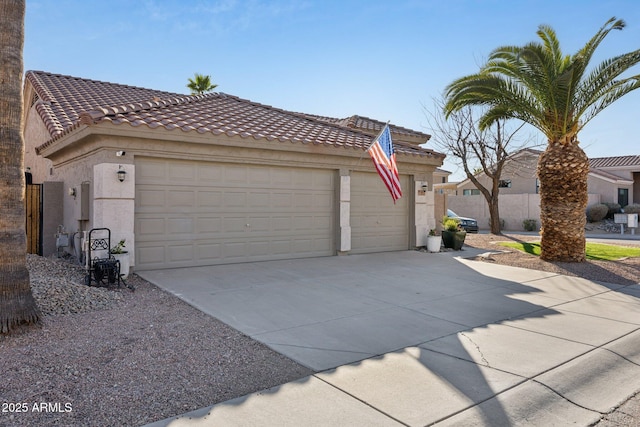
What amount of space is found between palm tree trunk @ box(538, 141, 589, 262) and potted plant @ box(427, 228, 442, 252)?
335cm

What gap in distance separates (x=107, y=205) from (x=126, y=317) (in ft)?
12.1

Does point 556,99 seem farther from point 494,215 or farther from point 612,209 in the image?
point 612,209

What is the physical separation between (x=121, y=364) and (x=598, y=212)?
111 ft

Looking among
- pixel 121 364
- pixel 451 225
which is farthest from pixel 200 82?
pixel 121 364

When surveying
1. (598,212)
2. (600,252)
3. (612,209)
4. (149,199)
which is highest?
(612,209)

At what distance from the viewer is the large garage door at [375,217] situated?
1318cm

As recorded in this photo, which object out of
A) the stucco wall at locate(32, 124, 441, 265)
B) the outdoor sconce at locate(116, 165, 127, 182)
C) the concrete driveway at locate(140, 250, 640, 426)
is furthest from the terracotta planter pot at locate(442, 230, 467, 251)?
the outdoor sconce at locate(116, 165, 127, 182)

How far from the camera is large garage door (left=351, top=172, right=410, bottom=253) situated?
519 inches

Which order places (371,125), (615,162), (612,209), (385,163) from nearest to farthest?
1. (385,163)
2. (371,125)
3. (612,209)
4. (615,162)

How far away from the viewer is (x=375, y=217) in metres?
13.7

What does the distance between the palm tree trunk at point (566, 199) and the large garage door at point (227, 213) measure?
6.51 metres

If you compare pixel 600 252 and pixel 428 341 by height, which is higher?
pixel 600 252

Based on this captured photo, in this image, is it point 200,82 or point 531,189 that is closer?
point 200,82

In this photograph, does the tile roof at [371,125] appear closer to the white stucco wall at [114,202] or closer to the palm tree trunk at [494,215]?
the palm tree trunk at [494,215]
